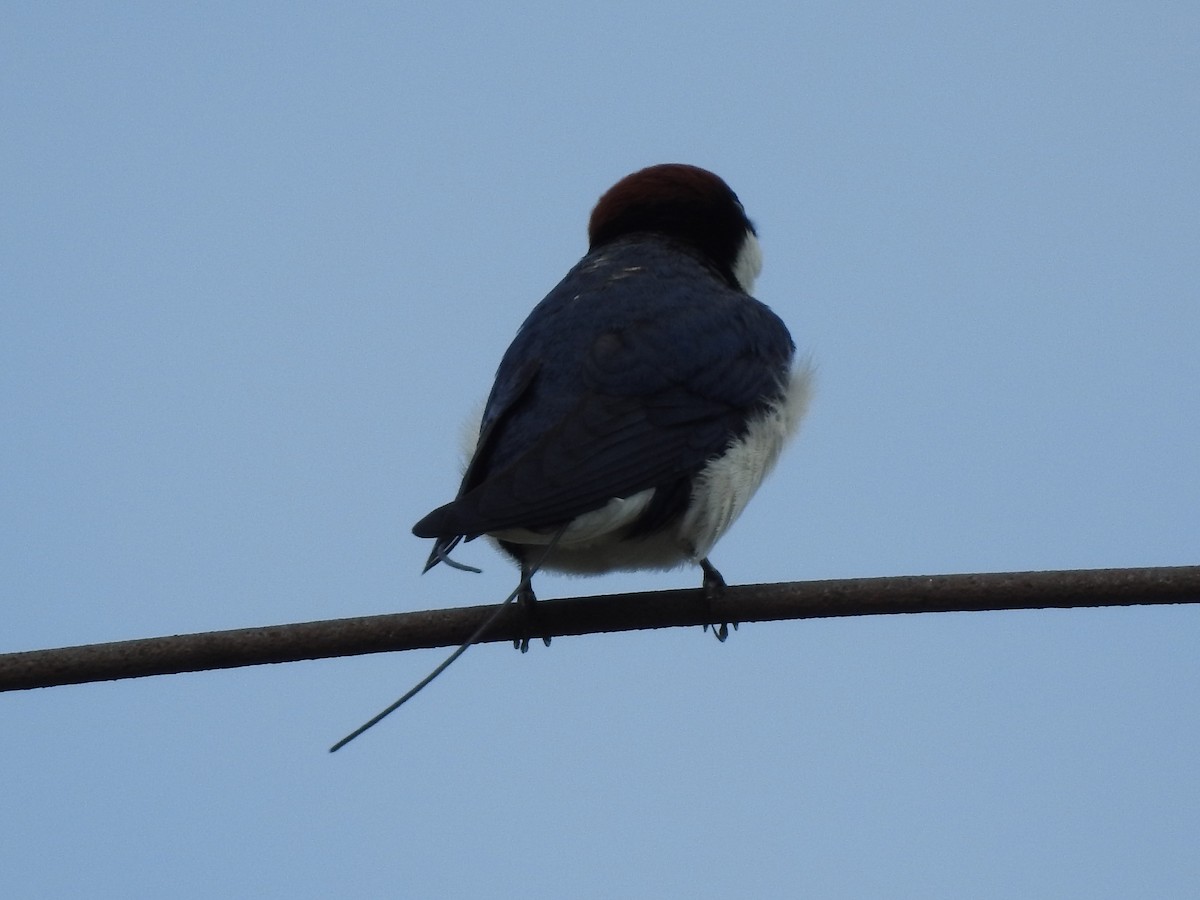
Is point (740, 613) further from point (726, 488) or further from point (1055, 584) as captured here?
point (726, 488)

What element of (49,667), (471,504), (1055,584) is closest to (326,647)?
(49,667)

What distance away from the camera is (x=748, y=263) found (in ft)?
19.2

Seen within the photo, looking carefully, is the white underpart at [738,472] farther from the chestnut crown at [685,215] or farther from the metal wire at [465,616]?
the metal wire at [465,616]

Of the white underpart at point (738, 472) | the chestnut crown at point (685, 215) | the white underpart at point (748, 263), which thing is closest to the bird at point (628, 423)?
the white underpart at point (738, 472)

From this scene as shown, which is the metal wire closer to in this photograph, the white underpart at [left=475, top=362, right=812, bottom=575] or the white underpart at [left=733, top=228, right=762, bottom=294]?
the white underpart at [left=475, top=362, right=812, bottom=575]

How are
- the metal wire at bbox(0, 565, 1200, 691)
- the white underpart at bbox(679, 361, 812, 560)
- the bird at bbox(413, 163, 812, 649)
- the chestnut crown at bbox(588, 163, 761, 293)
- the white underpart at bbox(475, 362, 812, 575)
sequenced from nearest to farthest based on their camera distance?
the metal wire at bbox(0, 565, 1200, 691) → the bird at bbox(413, 163, 812, 649) → the white underpart at bbox(475, 362, 812, 575) → the white underpart at bbox(679, 361, 812, 560) → the chestnut crown at bbox(588, 163, 761, 293)

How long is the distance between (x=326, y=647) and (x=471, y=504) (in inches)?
33.4

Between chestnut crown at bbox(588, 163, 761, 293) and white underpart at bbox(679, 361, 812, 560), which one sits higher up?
chestnut crown at bbox(588, 163, 761, 293)

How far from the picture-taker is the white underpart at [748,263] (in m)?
5.76

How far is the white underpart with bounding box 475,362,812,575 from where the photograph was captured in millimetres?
4230

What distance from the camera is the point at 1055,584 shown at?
2.92 m

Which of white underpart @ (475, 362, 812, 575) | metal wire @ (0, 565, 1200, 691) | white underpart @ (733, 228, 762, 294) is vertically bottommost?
metal wire @ (0, 565, 1200, 691)

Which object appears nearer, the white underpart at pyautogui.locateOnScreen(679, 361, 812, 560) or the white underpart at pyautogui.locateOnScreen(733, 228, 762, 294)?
the white underpart at pyautogui.locateOnScreen(679, 361, 812, 560)

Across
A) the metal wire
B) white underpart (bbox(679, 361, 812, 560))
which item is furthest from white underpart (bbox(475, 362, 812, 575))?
the metal wire
